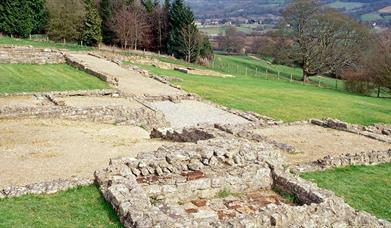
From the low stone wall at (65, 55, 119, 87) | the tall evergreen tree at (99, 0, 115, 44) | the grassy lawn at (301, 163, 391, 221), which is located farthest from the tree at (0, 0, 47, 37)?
the grassy lawn at (301, 163, 391, 221)

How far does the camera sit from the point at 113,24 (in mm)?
63875

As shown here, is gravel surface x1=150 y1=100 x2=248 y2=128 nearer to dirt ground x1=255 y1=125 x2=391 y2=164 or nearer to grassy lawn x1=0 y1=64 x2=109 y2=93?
dirt ground x1=255 y1=125 x2=391 y2=164

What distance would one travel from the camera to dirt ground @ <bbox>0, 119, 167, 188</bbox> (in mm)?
13750

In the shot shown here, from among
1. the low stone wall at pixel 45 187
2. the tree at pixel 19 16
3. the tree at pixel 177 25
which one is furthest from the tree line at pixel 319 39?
the low stone wall at pixel 45 187

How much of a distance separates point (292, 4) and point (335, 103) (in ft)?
74.0

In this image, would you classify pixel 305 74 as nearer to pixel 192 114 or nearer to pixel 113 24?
pixel 113 24

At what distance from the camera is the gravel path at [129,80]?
31172mm

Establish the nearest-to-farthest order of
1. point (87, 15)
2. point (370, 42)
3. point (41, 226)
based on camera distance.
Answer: point (41, 226) → point (370, 42) → point (87, 15)

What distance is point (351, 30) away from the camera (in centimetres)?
5253

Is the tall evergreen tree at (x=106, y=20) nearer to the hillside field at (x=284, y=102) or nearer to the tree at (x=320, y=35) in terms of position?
the tree at (x=320, y=35)

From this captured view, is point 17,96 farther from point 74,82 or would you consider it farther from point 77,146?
point 77,146

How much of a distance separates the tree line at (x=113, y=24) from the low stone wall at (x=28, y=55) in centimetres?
1580

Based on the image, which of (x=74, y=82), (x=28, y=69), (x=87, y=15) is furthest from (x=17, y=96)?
(x=87, y=15)

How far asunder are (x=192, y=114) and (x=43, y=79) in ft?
42.8
